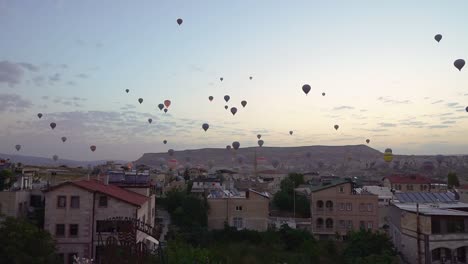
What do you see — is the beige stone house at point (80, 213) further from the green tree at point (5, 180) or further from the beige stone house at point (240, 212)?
the beige stone house at point (240, 212)

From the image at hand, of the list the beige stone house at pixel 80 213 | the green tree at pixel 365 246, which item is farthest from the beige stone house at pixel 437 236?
the beige stone house at pixel 80 213

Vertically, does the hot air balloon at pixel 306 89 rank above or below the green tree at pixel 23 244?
above

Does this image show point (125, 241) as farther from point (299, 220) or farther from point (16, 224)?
point (299, 220)

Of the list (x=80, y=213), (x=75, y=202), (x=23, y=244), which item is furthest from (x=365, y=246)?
(x=23, y=244)

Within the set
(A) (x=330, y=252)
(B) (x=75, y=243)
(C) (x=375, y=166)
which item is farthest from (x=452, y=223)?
(C) (x=375, y=166)

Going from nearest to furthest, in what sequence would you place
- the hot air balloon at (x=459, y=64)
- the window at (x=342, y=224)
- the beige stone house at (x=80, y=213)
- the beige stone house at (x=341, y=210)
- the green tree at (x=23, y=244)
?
the green tree at (x=23, y=244) < the beige stone house at (x=80, y=213) < the hot air balloon at (x=459, y=64) < the beige stone house at (x=341, y=210) < the window at (x=342, y=224)

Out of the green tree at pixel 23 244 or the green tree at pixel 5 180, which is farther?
the green tree at pixel 5 180

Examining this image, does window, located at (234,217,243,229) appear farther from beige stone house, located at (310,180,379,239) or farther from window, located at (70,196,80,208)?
window, located at (70,196,80,208)
